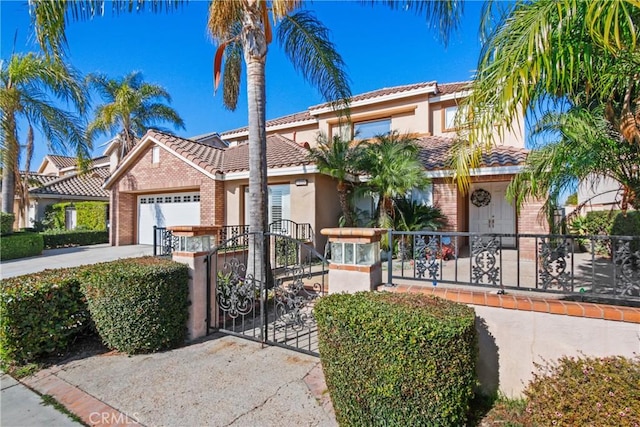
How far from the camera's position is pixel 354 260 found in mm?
4238

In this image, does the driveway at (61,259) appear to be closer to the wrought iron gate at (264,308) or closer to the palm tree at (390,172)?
the wrought iron gate at (264,308)

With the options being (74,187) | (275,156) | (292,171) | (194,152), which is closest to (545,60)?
(292,171)

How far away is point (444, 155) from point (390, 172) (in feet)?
10.7

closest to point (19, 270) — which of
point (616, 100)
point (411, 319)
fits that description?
point (411, 319)

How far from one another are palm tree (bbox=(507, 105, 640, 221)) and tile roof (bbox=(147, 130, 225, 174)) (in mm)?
11437

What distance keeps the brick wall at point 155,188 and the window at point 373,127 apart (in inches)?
318

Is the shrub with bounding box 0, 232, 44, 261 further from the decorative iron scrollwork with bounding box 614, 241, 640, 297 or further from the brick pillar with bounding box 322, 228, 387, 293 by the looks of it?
the decorative iron scrollwork with bounding box 614, 241, 640, 297

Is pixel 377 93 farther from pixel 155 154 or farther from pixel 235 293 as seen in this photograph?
pixel 235 293

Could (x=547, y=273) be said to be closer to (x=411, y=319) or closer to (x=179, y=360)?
(x=411, y=319)

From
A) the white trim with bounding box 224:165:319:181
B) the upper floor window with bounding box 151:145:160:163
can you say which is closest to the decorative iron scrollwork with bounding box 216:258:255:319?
the white trim with bounding box 224:165:319:181

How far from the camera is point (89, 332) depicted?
5578mm

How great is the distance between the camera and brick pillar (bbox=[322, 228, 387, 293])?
417cm

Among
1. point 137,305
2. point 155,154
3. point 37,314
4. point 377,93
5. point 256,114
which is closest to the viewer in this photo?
point 37,314

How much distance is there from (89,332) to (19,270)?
905 centimetres
